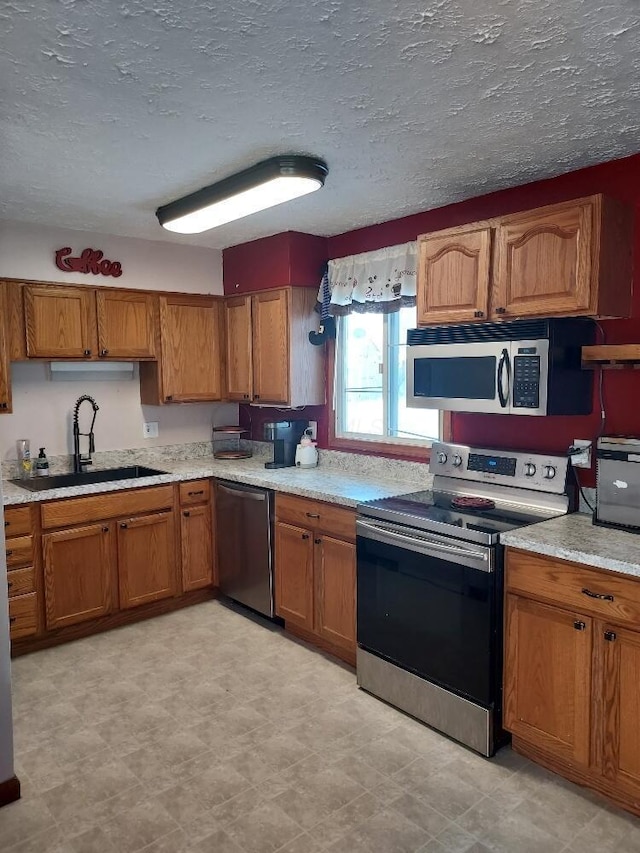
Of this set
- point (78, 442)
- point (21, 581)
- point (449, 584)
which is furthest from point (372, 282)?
point (21, 581)

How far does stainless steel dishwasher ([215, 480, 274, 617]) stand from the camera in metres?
3.55

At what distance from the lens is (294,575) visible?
339cm

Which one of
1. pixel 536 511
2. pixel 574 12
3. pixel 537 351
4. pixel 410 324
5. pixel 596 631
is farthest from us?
pixel 410 324

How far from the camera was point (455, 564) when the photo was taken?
8.00ft

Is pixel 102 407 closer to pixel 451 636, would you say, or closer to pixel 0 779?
pixel 0 779

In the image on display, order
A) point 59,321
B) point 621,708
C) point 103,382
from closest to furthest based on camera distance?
point 621,708
point 59,321
point 103,382

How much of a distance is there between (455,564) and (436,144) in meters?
1.60

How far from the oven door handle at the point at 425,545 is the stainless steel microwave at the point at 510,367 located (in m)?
0.62

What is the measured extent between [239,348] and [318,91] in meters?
2.41

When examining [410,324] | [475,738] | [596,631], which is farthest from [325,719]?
[410,324]

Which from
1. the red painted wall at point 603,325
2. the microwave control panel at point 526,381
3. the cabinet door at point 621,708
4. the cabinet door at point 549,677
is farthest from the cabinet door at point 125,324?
the cabinet door at point 621,708

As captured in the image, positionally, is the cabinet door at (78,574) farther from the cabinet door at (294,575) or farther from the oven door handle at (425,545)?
the oven door handle at (425,545)

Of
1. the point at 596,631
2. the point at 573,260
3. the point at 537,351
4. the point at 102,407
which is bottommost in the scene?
the point at 596,631

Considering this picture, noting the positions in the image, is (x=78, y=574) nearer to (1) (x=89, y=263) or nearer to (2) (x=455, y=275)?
(1) (x=89, y=263)
